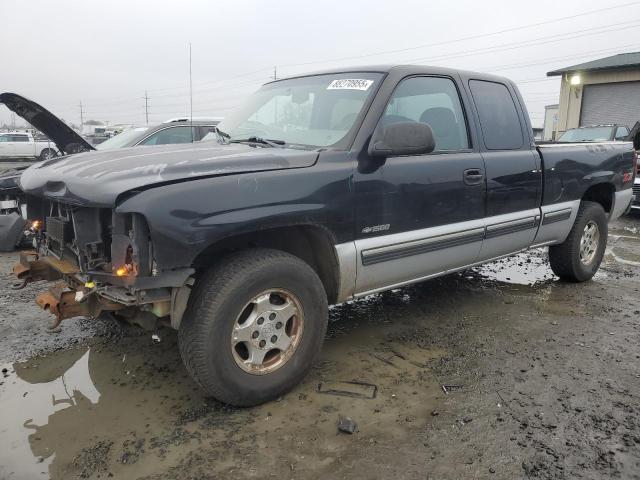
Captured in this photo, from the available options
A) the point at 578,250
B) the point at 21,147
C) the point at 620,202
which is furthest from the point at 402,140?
the point at 21,147

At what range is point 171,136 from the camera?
7.51m

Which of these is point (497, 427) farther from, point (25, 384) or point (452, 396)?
point (25, 384)

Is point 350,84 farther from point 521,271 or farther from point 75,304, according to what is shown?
point 521,271

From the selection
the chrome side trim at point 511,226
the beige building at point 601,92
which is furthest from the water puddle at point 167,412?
the beige building at point 601,92

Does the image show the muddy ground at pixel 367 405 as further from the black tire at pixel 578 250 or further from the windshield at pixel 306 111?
the windshield at pixel 306 111

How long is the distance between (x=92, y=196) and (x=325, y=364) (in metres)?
1.83

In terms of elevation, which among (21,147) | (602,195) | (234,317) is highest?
(602,195)

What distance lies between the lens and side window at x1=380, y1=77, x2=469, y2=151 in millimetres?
3531

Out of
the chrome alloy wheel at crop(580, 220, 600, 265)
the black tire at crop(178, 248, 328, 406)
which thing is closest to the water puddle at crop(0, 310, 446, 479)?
the black tire at crop(178, 248, 328, 406)

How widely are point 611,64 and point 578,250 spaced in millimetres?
18431

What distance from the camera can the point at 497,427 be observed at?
9.02ft

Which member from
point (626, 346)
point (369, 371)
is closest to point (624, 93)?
point (626, 346)

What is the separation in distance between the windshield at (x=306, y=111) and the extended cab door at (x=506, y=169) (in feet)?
3.75

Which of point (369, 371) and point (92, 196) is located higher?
point (92, 196)
